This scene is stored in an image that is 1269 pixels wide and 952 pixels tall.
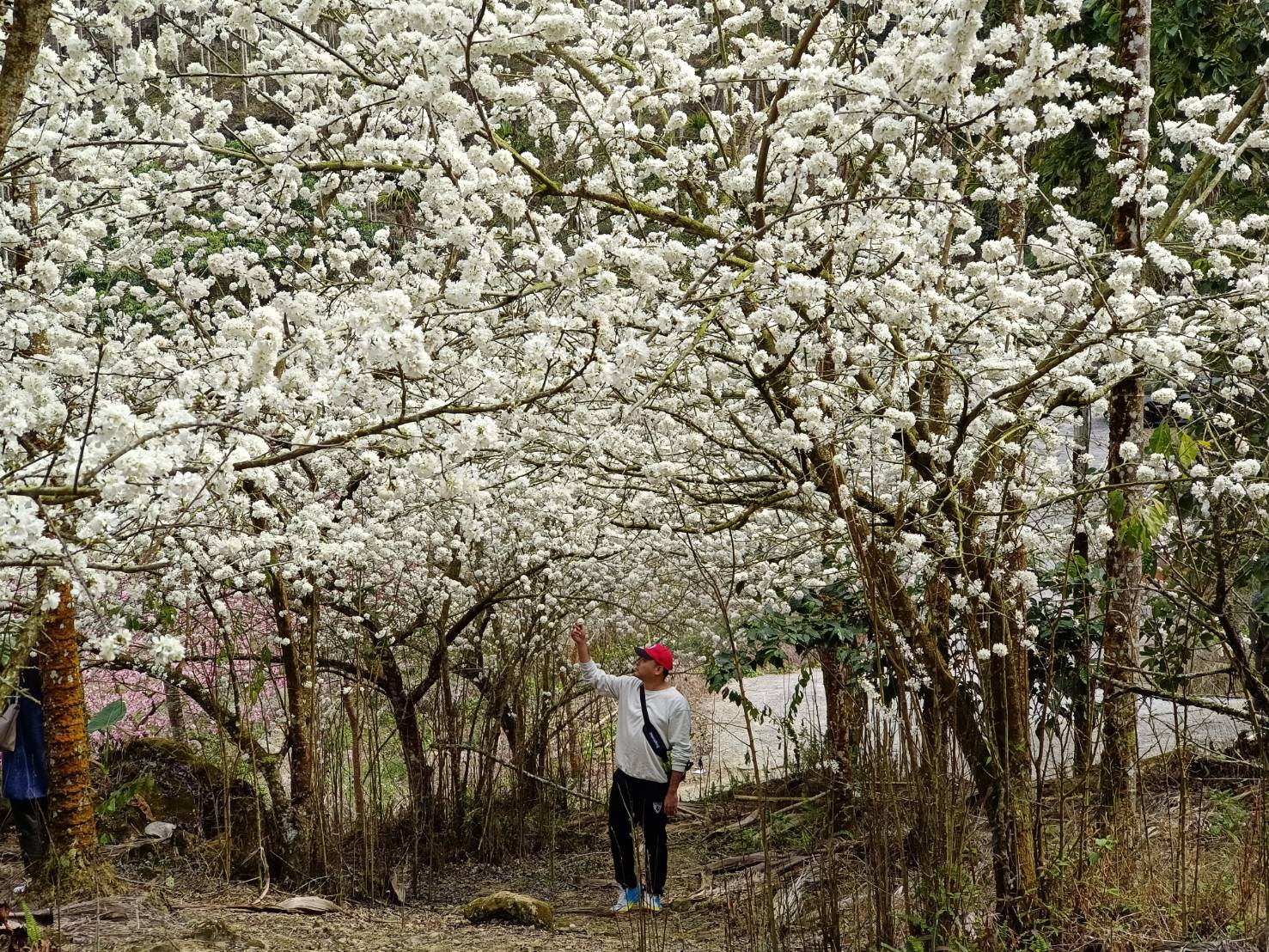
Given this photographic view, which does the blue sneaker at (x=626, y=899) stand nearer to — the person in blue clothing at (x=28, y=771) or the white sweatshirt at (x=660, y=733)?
the white sweatshirt at (x=660, y=733)

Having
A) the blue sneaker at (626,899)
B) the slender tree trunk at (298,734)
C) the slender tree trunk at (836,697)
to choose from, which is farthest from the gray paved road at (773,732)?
the slender tree trunk at (298,734)

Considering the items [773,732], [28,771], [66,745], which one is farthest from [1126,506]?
[28,771]

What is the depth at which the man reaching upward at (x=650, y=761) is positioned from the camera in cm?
578

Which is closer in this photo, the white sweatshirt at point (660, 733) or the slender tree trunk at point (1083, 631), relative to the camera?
the slender tree trunk at point (1083, 631)

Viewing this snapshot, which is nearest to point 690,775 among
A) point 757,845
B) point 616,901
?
point 757,845

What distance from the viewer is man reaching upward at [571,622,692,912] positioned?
19.0ft

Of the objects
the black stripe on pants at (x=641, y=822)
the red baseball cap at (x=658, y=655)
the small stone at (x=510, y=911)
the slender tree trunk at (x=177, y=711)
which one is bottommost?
the small stone at (x=510, y=911)

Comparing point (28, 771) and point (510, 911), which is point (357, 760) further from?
point (28, 771)

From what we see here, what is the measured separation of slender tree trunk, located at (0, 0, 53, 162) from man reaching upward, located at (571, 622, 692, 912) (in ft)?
12.4

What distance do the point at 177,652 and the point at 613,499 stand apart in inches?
167

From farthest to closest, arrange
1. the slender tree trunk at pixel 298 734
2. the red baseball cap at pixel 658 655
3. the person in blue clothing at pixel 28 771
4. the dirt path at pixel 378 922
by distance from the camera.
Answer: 1. the slender tree trunk at pixel 298 734
2. the red baseball cap at pixel 658 655
3. the person in blue clothing at pixel 28 771
4. the dirt path at pixel 378 922

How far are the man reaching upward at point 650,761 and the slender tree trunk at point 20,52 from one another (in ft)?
→ 12.4

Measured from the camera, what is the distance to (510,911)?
5.75 m

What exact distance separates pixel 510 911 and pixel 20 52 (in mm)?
4395
